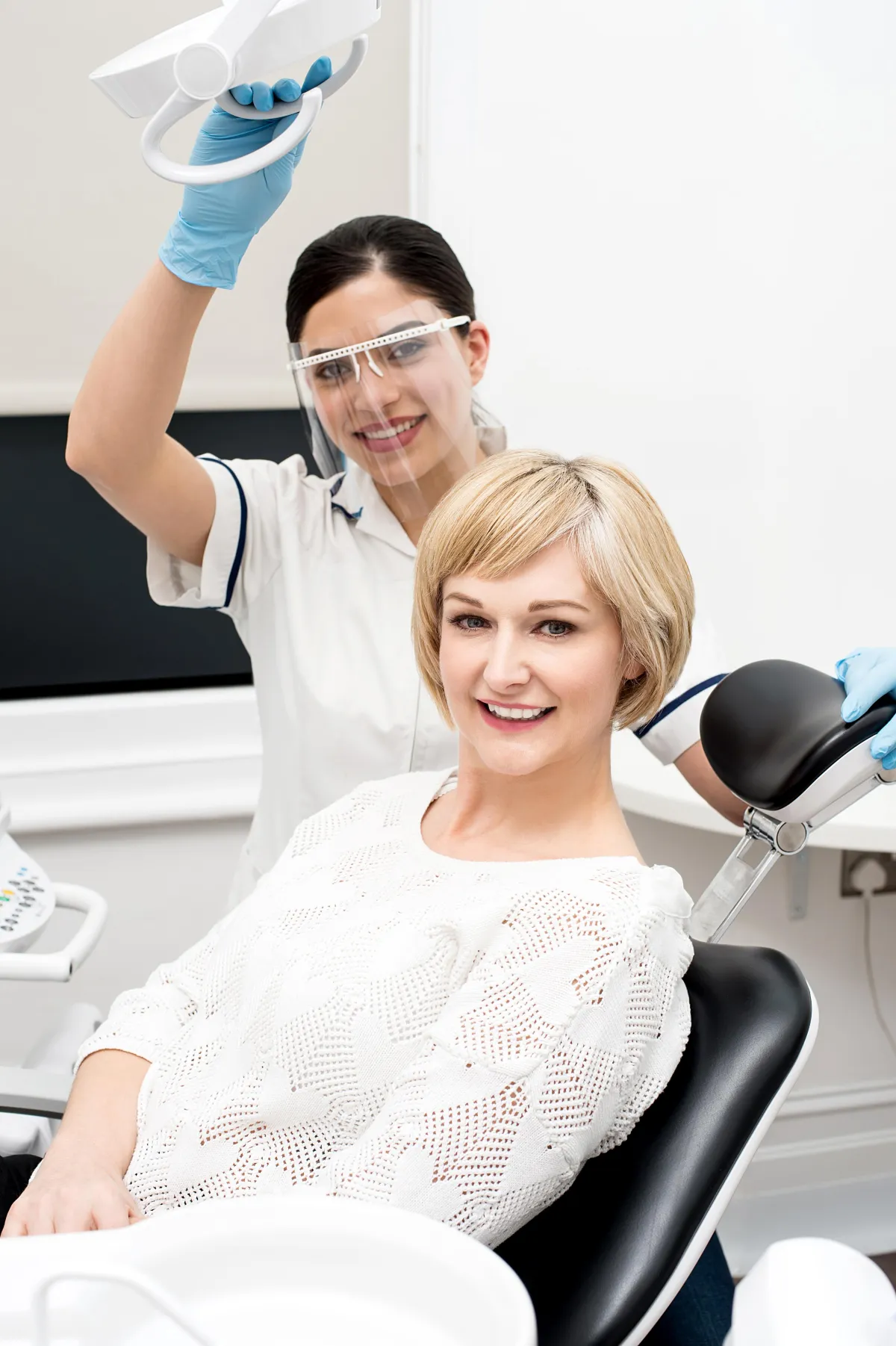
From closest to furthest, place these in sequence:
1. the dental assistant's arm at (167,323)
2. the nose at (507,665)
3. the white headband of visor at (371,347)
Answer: the nose at (507,665)
the dental assistant's arm at (167,323)
the white headband of visor at (371,347)

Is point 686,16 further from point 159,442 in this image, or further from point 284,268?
point 159,442

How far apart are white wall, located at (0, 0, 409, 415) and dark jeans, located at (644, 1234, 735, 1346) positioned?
5.72 ft

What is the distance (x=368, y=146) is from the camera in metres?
2.25

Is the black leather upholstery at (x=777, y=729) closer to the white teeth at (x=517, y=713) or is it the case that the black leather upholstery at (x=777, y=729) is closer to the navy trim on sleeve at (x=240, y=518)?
the white teeth at (x=517, y=713)

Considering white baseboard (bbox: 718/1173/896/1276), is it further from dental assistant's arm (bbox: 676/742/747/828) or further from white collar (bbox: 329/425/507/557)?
white collar (bbox: 329/425/507/557)

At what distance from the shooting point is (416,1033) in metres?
1.00

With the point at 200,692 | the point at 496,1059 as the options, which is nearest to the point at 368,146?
the point at 200,692

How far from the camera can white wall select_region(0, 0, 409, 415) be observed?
202 centimetres

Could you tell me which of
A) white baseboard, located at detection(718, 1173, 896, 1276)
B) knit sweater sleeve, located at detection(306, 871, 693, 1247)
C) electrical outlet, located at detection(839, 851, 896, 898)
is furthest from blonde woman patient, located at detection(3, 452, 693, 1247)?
white baseboard, located at detection(718, 1173, 896, 1276)

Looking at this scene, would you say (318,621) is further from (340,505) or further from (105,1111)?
(105,1111)

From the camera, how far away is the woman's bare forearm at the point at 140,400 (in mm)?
1236

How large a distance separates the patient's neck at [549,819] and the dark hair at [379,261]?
0.58 meters

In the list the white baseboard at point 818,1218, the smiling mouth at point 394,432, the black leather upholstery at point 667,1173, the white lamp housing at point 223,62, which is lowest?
the white baseboard at point 818,1218

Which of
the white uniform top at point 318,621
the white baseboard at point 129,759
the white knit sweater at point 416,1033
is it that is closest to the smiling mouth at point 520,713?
the white knit sweater at point 416,1033
